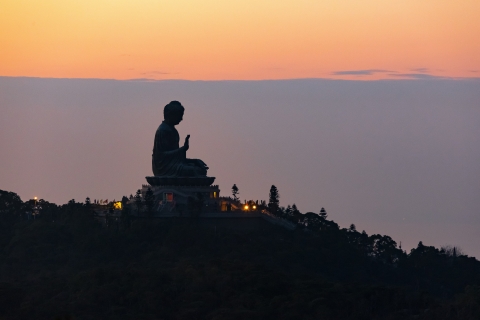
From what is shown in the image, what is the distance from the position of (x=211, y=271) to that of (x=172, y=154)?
17.1 m

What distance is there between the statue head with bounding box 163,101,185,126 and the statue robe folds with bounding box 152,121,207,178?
0.32 meters

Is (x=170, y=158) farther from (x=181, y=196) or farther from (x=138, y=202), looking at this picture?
(x=138, y=202)

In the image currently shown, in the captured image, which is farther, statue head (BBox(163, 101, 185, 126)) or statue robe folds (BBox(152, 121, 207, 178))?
statue head (BBox(163, 101, 185, 126))

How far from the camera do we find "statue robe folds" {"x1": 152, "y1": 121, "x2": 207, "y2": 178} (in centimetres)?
9506

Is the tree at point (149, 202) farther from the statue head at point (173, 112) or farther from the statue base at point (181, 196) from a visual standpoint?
the statue head at point (173, 112)

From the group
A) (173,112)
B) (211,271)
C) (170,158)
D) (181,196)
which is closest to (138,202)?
(181,196)

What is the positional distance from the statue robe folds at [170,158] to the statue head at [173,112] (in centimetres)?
32

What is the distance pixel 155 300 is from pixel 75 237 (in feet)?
46.7

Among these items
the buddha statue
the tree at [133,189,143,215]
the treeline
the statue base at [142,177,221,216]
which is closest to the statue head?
the buddha statue

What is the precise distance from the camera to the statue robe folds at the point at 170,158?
9506cm

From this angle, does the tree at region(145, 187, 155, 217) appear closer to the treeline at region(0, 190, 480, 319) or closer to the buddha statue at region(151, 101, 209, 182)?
the treeline at region(0, 190, 480, 319)

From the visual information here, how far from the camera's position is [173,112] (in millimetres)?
96938

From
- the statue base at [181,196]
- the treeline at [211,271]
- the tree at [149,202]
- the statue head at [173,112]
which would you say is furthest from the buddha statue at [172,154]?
the treeline at [211,271]

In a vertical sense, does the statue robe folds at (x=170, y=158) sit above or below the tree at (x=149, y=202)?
above
